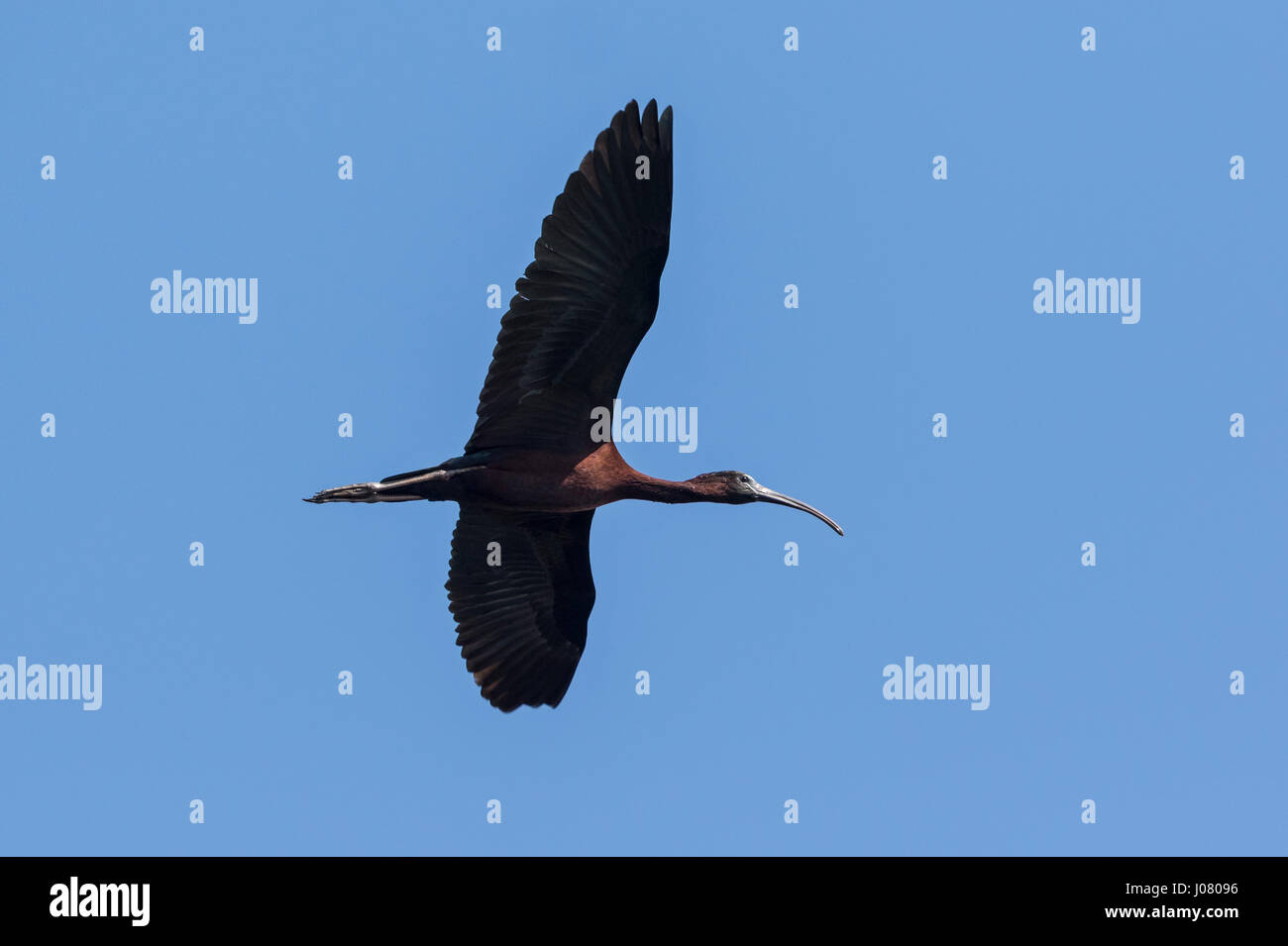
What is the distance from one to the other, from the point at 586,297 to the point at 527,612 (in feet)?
15.7

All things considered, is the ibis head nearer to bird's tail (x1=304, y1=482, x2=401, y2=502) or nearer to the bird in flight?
the bird in flight

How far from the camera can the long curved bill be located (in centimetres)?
2362

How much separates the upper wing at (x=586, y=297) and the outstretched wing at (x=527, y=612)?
92.5 inches

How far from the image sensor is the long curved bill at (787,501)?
23.6 m

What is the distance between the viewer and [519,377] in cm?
2223

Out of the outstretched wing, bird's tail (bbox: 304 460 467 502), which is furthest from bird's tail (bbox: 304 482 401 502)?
the outstretched wing

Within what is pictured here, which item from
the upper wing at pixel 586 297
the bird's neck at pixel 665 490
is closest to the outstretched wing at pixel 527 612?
the bird's neck at pixel 665 490

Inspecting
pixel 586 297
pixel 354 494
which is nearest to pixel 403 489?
pixel 354 494

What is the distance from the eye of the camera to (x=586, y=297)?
21797 mm

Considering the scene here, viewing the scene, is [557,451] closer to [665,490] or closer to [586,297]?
[665,490]
